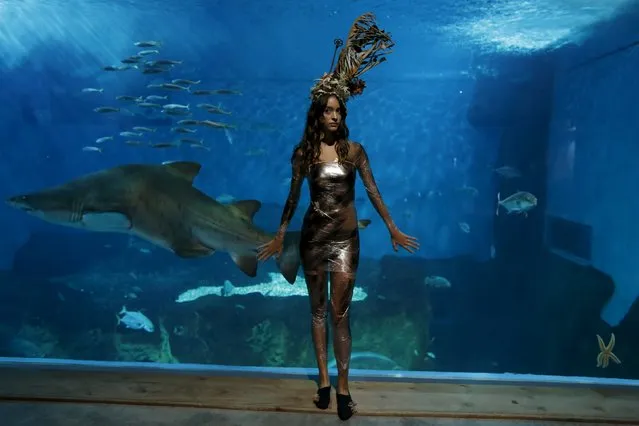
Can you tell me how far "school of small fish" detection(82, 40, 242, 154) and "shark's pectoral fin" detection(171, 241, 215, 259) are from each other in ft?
5.53

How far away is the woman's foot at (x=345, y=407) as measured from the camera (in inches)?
99.1

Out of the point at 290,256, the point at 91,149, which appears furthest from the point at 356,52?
the point at 91,149

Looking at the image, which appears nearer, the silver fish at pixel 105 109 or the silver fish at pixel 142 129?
the silver fish at pixel 105 109

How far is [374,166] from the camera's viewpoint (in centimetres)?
577

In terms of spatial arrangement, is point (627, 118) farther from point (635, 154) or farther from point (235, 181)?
point (235, 181)

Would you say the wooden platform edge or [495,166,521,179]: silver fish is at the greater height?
[495,166,521,179]: silver fish

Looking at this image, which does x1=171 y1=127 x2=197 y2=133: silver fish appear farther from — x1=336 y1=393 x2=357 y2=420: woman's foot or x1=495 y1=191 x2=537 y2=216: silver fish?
x1=336 y1=393 x2=357 y2=420: woman's foot

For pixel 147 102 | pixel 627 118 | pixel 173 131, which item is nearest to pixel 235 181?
pixel 173 131

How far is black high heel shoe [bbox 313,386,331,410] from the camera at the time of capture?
8.61 ft

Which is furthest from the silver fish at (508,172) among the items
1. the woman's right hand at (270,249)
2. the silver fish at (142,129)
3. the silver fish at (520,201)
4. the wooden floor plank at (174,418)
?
the silver fish at (142,129)

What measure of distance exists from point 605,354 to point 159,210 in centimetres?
437

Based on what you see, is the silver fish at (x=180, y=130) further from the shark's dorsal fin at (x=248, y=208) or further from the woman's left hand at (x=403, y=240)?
→ the woman's left hand at (x=403, y=240)

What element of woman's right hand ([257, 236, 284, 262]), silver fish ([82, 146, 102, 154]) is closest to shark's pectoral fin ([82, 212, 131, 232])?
woman's right hand ([257, 236, 284, 262])

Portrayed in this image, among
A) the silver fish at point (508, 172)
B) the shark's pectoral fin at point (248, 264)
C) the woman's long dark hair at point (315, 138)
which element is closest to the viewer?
the woman's long dark hair at point (315, 138)
